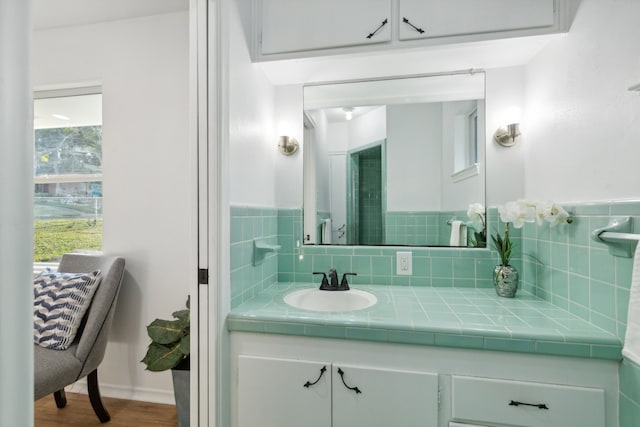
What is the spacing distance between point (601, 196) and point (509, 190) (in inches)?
23.4

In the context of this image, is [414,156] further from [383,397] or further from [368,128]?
[383,397]

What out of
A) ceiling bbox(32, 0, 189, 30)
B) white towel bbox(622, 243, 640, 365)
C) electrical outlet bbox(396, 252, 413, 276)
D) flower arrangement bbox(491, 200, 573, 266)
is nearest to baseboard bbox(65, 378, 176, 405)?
electrical outlet bbox(396, 252, 413, 276)

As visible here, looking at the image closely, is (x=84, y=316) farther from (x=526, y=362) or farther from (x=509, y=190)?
(x=509, y=190)

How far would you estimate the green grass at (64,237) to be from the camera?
7.12 ft

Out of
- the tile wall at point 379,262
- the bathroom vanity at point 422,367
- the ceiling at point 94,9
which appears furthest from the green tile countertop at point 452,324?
the ceiling at point 94,9

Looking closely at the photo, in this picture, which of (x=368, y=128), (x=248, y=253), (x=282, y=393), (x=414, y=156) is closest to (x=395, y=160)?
(x=414, y=156)

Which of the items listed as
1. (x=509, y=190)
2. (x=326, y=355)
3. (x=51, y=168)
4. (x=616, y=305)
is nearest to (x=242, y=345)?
(x=326, y=355)

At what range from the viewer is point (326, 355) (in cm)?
117

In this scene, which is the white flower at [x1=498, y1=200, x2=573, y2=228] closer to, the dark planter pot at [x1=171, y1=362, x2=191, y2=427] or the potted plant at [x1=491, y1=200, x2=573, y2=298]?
the potted plant at [x1=491, y1=200, x2=573, y2=298]

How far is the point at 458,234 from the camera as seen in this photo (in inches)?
67.5

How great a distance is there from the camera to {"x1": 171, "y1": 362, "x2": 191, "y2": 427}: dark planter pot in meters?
1.47

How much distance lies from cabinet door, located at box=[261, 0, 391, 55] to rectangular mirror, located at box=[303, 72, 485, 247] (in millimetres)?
391

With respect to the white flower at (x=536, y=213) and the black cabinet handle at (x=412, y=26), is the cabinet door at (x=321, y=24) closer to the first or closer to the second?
the black cabinet handle at (x=412, y=26)

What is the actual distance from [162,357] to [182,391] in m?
0.21
